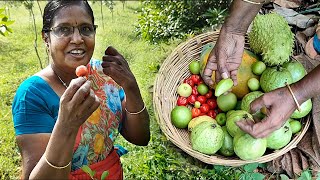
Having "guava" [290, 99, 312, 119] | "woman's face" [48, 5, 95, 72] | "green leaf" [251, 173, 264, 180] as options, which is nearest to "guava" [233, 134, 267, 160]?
"green leaf" [251, 173, 264, 180]

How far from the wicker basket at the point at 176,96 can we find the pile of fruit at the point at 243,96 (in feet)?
0.14

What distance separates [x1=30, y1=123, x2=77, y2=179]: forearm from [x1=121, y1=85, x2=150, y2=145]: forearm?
64cm

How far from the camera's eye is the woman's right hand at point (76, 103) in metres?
1.69

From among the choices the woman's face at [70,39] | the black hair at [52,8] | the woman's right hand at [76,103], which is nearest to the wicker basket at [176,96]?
the woman's face at [70,39]

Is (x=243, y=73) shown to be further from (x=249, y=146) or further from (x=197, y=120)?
(x=249, y=146)

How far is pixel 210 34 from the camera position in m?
3.17

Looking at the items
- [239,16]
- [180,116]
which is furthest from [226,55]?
[180,116]

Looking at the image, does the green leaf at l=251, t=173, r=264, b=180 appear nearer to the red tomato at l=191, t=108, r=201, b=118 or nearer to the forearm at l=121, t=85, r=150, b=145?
the red tomato at l=191, t=108, r=201, b=118

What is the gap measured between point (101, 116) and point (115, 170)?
1.20 feet

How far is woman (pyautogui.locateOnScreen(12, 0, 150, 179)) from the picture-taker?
74.9 inches

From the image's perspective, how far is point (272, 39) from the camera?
Result: 2809 mm

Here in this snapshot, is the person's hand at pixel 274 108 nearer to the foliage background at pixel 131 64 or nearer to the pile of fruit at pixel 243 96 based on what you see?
the pile of fruit at pixel 243 96

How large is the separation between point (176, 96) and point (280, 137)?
86 cm

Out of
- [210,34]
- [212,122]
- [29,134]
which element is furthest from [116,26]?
[29,134]
